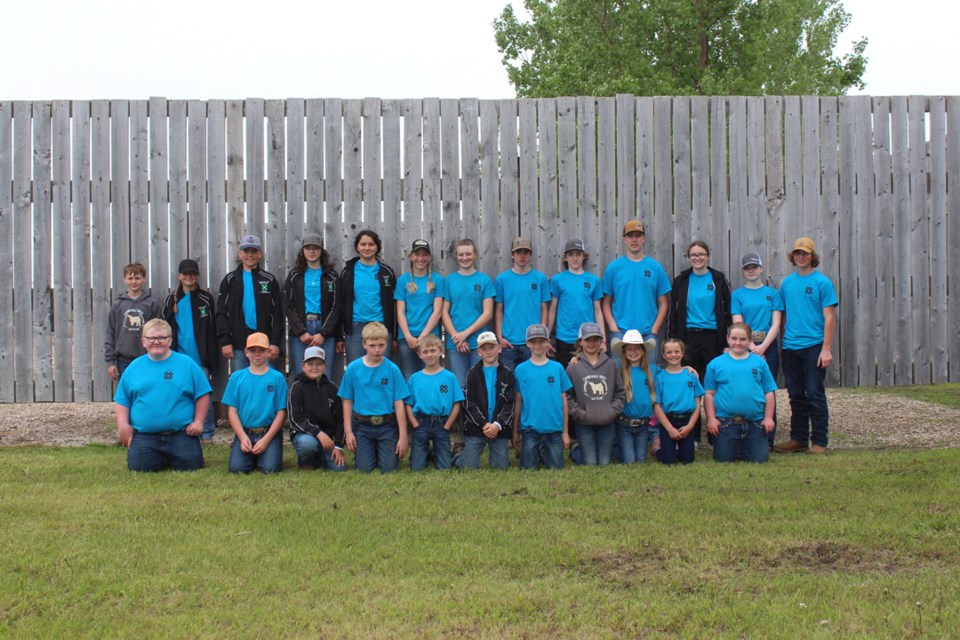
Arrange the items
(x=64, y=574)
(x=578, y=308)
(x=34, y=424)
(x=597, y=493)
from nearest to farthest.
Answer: (x=64, y=574), (x=597, y=493), (x=578, y=308), (x=34, y=424)

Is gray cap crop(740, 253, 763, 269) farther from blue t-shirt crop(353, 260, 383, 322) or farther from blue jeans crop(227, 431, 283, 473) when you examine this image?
blue jeans crop(227, 431, 283, 473)

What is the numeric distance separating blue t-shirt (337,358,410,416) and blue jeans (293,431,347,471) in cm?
40

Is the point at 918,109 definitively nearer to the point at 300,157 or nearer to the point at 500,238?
the point at 500,238

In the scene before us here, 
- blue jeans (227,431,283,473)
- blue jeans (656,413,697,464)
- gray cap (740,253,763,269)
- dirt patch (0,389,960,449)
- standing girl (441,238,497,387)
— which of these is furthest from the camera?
dirt patch (0,389,960,449)

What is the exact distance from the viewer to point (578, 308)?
8.42m


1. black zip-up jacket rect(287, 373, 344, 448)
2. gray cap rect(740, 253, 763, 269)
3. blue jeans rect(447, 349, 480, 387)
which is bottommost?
black zip-up jacket rect(287, 373, 344, 448)

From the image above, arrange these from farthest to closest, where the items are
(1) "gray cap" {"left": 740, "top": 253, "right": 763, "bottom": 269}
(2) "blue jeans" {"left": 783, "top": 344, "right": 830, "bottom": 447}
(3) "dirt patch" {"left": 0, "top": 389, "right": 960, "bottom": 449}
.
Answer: (3) "dirt patch" {"left": 0, "top": 389, "right": 960, "bottom": 449} → (1) "gray cap" {"left": 740, "top": 253, "right": 763, "bottom": 269} → (2) "blue jeans" {"left": 783, "top": 344, "right": 830, "bottom": 447}

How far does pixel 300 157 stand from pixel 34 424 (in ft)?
13.6

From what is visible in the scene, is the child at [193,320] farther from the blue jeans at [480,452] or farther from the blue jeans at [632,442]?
the blue jeans at [632,442]

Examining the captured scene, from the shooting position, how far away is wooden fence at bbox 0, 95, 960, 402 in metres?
9.04

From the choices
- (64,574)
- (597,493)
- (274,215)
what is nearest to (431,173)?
(274,215)

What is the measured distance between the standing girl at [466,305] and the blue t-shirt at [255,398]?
162 centimetres

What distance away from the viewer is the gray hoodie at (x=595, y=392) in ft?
24.7

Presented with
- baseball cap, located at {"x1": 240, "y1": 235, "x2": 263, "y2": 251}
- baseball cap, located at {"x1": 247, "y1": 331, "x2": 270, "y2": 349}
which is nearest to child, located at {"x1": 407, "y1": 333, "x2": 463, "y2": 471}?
baseball cap, located at {"x1": 247, "y1": 331, "x2": 270, "y2": 349}
